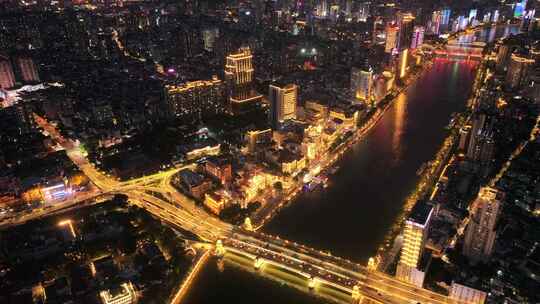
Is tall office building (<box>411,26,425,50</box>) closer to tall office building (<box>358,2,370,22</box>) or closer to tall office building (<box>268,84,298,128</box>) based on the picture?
tall office building (<box>358,2,370,22</box>)

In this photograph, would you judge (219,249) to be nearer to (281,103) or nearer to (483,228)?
(483,228)

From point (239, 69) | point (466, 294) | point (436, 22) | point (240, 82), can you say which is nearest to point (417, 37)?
point (436, 22)

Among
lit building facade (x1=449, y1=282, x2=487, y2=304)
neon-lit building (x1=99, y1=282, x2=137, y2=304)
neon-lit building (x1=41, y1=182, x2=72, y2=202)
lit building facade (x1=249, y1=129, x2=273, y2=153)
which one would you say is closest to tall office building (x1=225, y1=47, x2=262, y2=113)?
lit building facade (x1=249, y1=129, x2=273, y2=153)

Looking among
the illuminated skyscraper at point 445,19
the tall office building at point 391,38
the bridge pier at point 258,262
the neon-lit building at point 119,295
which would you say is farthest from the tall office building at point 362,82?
the illuminated skyscraper at point 445,19

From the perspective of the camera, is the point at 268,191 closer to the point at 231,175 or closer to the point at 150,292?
the point at 231,175

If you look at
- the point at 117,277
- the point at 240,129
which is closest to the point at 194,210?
the point at 117,277

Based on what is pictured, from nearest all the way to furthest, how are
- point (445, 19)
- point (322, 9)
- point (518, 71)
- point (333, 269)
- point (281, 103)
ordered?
point (333, 269) → point (281, 103) → point (518, 71) → point (445, 19) → point (322, 9)

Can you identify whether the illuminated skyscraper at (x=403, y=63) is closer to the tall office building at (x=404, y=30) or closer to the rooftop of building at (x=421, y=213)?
the tall office building at (x=404, y=30)
